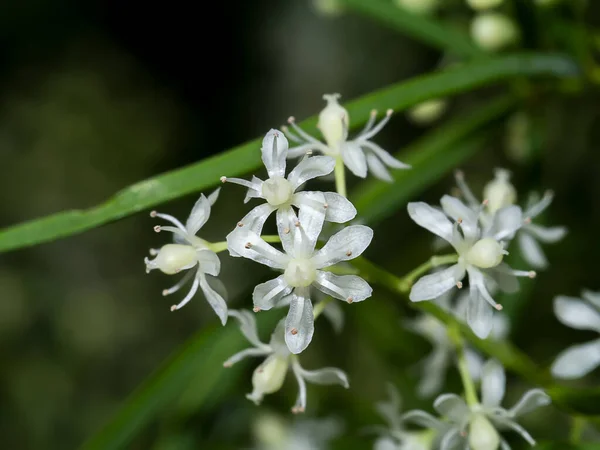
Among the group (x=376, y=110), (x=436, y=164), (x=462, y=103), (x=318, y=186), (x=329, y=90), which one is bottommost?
(x=376, y=110)

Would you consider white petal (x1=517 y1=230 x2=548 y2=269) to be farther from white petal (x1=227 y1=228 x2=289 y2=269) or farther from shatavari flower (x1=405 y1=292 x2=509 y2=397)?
A: white petal (x1=227 y1=228 x2=289 y2=269)

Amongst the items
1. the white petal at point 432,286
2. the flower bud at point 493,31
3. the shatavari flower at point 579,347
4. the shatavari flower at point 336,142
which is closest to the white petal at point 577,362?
the shatavari flower at point 579,347

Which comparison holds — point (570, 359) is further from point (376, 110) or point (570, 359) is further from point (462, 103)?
point (462, 103)

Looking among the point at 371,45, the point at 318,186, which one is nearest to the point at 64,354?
the point at 318,186

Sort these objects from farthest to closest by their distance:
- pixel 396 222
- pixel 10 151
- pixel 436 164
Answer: pixel 10 151, pixel 396 222, pixel 436 164

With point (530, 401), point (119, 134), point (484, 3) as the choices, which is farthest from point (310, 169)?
point (119, 134)

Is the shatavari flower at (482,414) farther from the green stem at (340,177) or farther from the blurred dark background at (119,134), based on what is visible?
the blurred dark background at (119,134)
